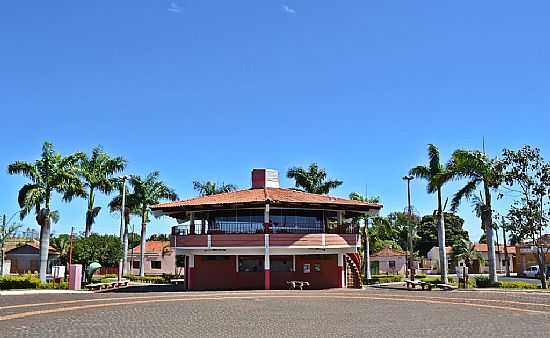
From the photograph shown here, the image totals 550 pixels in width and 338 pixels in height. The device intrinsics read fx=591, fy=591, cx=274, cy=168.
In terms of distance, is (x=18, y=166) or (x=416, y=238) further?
(x=416, y=238)

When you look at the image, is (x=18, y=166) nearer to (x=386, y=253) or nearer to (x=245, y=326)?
(x=245, y=326)

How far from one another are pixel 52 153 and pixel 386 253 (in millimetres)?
51044

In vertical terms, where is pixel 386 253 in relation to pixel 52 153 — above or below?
below

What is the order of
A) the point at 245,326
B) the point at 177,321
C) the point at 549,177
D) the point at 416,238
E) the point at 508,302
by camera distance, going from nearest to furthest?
the point at 245,326, the point at 177,321, the point at 508,302, the point at 549,177, the point at 416,238

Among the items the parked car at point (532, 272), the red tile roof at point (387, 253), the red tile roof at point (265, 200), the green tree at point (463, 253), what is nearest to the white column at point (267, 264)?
the red tile roof at point (265, 200)

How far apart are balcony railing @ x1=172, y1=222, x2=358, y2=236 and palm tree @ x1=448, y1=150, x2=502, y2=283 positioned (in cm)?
819

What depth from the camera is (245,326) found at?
1680cm

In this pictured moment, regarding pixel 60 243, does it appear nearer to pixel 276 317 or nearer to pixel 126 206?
pixel 126 206

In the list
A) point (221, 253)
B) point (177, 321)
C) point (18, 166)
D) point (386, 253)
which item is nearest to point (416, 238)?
point (386, 253)

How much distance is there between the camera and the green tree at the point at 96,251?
1801 inches

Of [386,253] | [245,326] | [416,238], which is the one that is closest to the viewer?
[245,326]

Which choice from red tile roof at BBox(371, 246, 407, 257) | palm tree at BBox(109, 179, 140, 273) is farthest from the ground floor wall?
red tile roof at BBox(371, 246, 407, 257)

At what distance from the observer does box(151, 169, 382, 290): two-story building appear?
37.3 meters

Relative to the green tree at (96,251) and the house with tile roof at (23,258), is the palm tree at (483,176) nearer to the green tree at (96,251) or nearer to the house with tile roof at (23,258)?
the green tree at (96,251)
